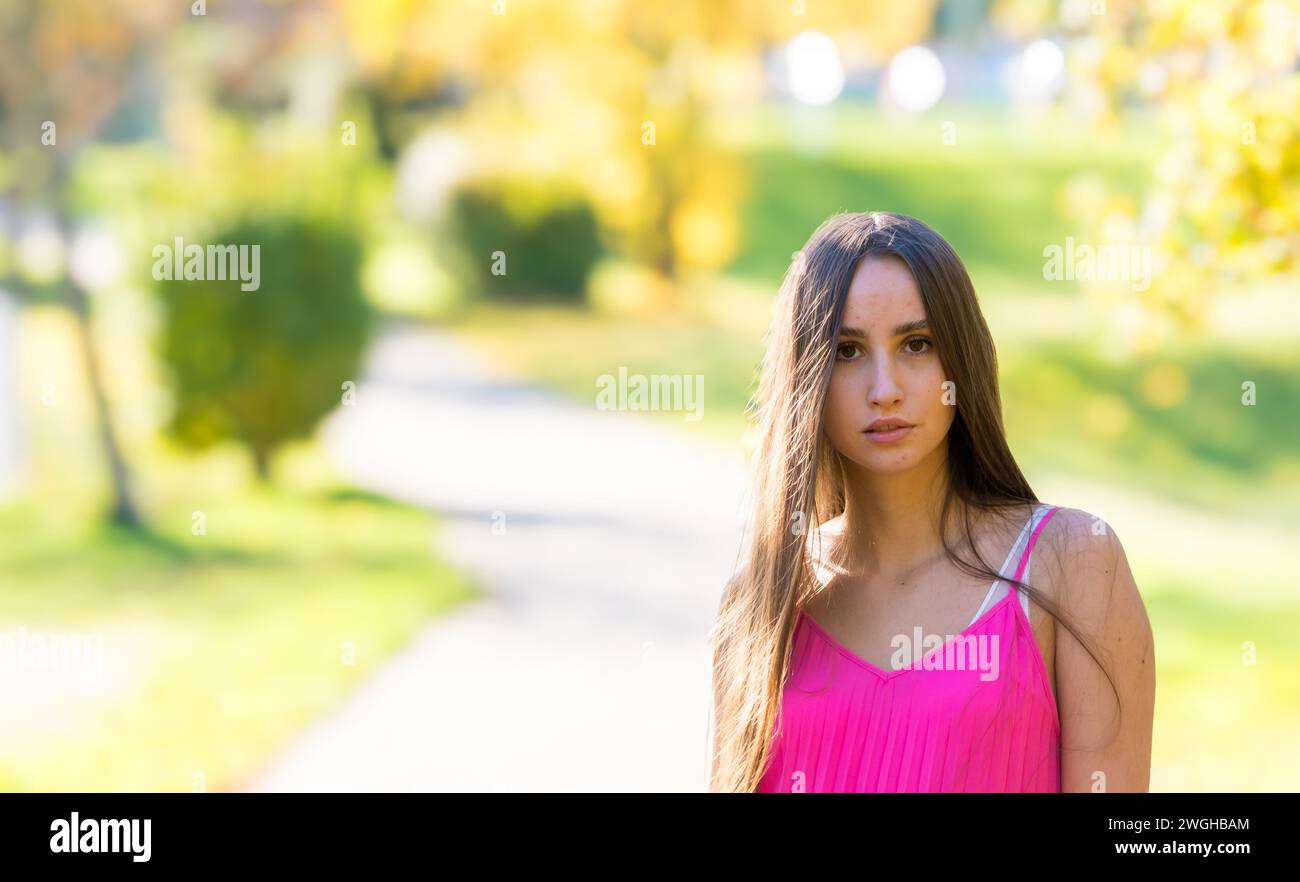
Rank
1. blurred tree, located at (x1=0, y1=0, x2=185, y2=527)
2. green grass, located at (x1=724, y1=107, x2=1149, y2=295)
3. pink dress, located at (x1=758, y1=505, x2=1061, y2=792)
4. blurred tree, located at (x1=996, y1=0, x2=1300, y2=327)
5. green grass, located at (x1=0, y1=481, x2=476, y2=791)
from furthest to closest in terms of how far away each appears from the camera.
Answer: green grass, located at (x1=724, y1=107, x2=1149, y2=295), blurred tree, located at (x1=0, y1=0, x2=185, y2=527), green grass, located at (x1=0, y1=481, x2=476, y2=791), blurred tree, located at (x1=996, y1=0, x2=1300, y2=327), pink dress, located at (x1=758, y1=505, x2=1061, y2=792)

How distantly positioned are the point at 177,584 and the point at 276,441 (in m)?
1.43

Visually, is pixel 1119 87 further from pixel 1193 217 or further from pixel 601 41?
pixel 601 41

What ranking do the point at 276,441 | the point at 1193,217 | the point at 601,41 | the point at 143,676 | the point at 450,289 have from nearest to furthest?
1. the point at 1193,217
2. the point at 143,676
3. the point at 276,441
4. the point at 601,41
5. the point at 450,289

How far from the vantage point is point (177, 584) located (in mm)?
8195

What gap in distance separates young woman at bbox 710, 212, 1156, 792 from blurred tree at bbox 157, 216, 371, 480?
293 inches

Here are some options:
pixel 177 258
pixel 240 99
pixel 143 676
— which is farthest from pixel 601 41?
pixel 143 676

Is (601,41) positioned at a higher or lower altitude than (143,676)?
higher
